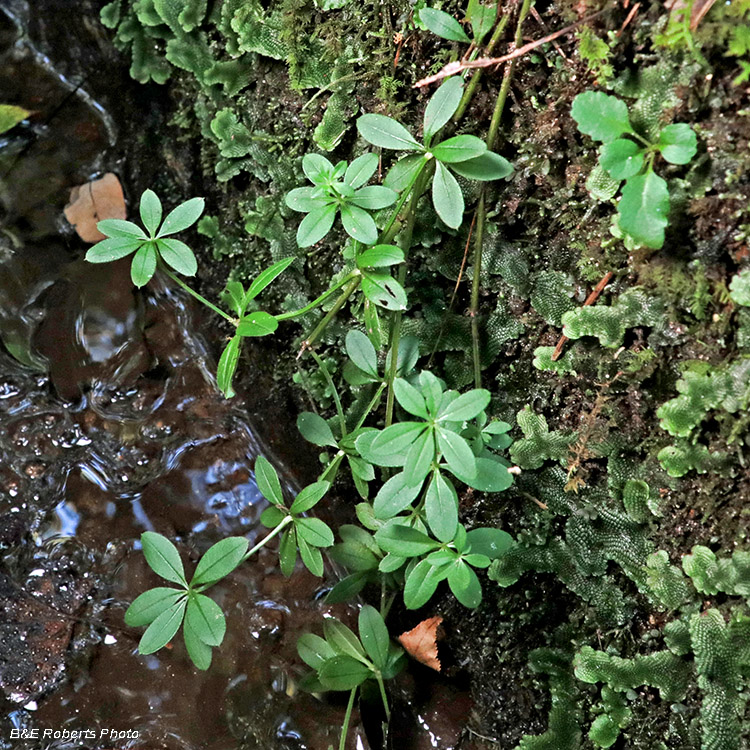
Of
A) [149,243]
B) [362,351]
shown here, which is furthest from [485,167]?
[149,243]

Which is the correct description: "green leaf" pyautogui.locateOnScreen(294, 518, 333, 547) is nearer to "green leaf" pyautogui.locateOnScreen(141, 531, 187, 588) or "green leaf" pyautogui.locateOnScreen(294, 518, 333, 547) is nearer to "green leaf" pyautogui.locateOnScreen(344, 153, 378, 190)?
"green leaf" pyautogui.locateOnScreen(141, 531, 187, 588)

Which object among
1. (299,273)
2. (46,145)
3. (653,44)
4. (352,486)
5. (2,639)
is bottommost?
(2,639)

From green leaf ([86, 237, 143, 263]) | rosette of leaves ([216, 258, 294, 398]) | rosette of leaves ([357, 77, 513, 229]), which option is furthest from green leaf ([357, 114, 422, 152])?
green leaf ([86, 237, 143, 263])

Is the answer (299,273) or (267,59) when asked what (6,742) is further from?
(267,59)

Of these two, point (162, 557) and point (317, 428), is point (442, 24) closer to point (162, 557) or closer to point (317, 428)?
point (317, 428)

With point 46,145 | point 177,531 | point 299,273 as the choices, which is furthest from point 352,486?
point 46,145

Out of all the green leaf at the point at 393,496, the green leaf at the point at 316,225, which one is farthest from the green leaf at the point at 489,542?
the green leaf at the point at 316,225

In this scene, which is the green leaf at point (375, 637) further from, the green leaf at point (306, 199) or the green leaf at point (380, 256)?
the green leaf at point (306, 199)
